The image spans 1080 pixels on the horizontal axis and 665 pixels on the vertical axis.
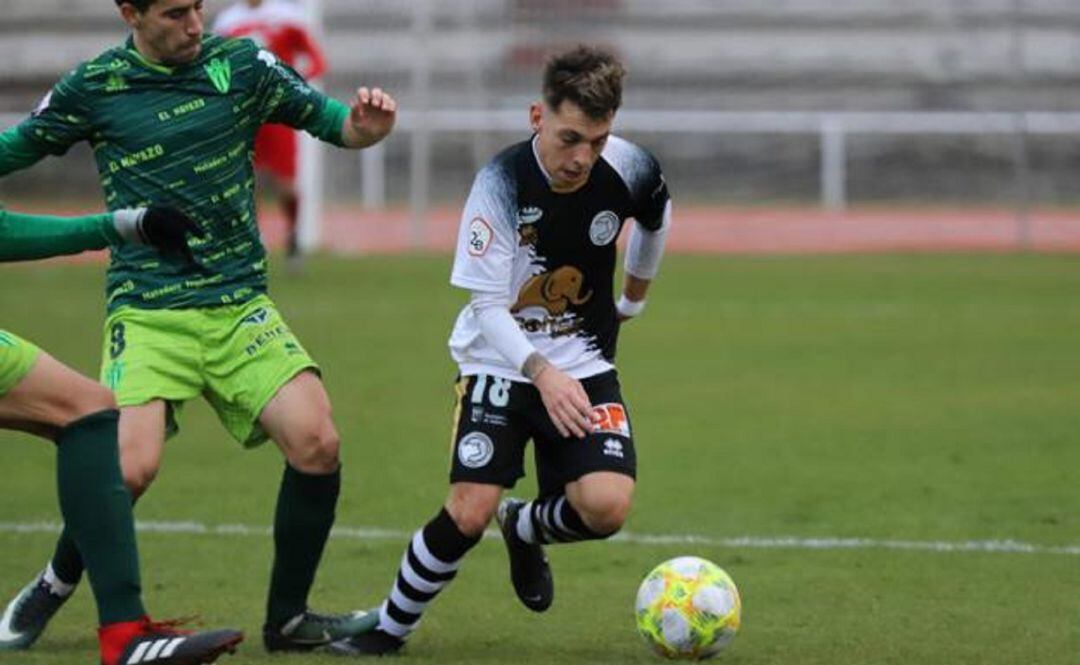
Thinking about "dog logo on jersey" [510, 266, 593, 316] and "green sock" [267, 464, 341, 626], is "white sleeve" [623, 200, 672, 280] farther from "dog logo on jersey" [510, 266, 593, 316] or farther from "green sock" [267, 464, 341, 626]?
"green sock" [267, 464, 341, 626]

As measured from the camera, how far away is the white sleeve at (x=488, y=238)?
20.0ft

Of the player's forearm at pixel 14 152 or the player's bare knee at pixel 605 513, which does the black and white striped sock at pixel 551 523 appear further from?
the player's forearm at pixel 14 152

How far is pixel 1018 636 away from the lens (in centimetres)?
625

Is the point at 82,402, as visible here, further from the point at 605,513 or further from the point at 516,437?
the point at 605,513

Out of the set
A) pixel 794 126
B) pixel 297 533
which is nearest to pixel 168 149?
pixel 297 533

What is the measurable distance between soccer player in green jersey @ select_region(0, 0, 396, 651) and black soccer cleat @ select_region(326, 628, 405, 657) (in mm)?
45

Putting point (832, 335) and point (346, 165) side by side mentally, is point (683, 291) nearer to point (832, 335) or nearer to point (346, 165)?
point (832, 335)

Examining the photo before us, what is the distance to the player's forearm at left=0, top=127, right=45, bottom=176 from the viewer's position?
6.13 meters

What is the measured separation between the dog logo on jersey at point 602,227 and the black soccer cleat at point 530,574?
0.90 m

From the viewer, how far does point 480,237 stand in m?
6.12

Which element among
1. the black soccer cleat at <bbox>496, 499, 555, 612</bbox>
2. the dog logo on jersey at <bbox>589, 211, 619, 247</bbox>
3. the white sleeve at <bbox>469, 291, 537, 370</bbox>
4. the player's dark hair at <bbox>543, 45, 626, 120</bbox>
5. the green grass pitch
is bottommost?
the green grass pitch

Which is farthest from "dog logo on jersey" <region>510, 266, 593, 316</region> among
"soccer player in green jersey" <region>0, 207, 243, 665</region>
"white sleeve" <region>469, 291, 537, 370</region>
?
"soccer player in green jersey" <region>0, 207, 243, 665</region>

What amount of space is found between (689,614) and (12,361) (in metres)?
1.92

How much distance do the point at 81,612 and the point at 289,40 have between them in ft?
33.1
